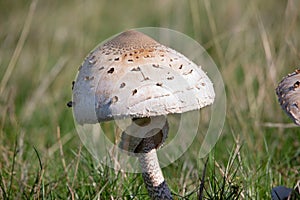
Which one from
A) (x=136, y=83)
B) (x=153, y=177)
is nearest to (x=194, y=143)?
(x=153, y=177)

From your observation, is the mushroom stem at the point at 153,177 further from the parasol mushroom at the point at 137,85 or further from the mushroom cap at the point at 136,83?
the mushroom cap at the point at 136,83

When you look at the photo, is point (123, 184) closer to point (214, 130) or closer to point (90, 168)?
point (90, 168)

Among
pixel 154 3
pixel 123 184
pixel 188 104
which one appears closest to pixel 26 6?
pixel 154 3

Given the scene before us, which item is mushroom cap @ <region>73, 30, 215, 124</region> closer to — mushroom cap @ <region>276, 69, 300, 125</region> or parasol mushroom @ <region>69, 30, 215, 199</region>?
parasol mushroom @ <region>69, 30, 215, 199</region>

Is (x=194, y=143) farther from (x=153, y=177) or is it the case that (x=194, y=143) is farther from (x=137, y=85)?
(x=137, y=85)

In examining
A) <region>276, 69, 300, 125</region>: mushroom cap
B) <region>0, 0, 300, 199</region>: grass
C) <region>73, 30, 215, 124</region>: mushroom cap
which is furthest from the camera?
<region>0, 0, 300, 199</region>: grass

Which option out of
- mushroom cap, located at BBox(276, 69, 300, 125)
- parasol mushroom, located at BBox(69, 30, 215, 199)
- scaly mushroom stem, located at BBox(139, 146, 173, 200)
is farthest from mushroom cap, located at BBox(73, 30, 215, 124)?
scaly mushroom stem, located at BBox(139, 146, 173, 200)
